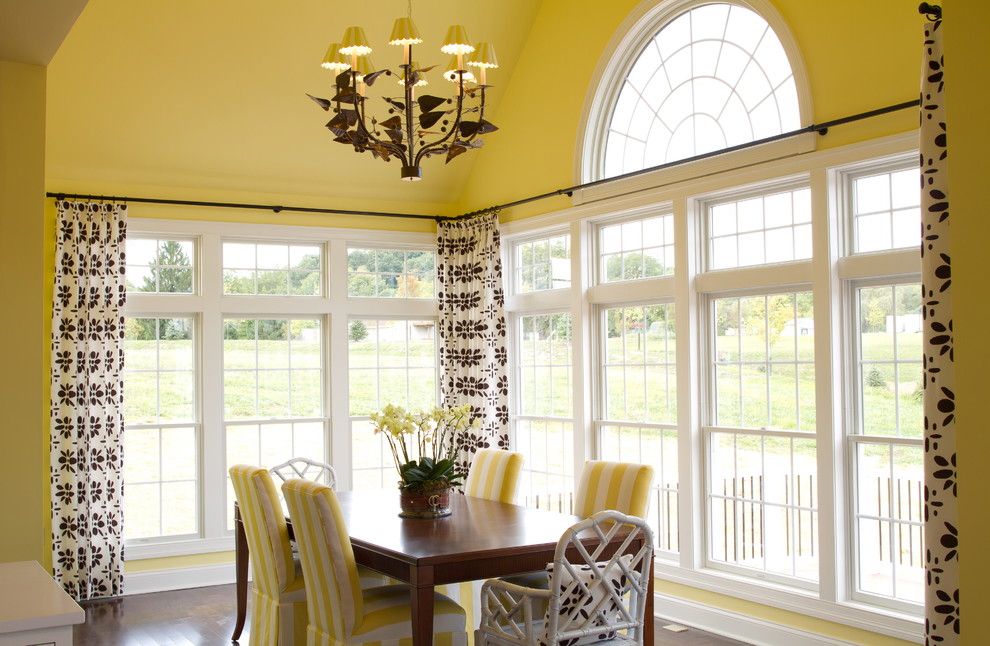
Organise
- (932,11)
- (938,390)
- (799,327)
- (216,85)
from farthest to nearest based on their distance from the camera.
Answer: (216,85)
(799,327)
(932,11)
(938,390)

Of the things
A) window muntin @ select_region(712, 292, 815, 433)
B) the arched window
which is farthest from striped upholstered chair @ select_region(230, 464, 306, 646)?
the arched window

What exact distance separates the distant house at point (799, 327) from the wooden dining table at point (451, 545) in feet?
5.43

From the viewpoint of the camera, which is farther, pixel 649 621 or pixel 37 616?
pixel 649 621

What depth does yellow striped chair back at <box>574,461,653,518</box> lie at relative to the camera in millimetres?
4820

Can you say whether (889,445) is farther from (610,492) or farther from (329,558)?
(329,558)

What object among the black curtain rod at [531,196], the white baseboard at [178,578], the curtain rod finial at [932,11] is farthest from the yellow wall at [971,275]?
the white baseboard at [178,578]

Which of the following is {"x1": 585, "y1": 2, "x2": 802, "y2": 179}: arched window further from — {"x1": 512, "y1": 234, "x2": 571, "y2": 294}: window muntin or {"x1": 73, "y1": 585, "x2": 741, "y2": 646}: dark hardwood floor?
{"x1": 73, "y1": 585, "x2": 741, "y2": 646}: dark hardwood floor

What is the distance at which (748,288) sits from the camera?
18.3 ft

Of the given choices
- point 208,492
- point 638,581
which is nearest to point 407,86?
point 638,581

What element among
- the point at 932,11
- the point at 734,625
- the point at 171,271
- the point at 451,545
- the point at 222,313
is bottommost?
the point at 734,625

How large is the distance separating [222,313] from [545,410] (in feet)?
8.29

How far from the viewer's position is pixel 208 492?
718 centimetres

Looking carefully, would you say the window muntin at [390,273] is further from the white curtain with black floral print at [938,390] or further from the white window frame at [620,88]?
the white curtain with black floral print at [938,390]

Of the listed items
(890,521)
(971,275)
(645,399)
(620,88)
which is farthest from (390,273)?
(971,275)
